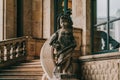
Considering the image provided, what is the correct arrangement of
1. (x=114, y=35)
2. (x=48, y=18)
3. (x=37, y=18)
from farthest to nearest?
(x=37, y=18)
(x=48, y=18)
(x=114, y=35)

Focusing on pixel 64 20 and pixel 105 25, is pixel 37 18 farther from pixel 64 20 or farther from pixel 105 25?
pixel 64 20

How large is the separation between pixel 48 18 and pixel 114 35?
5.86 m

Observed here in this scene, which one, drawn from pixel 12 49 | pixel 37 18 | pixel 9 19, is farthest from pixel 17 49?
pixel 37 18

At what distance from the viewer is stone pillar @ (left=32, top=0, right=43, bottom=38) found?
17.8m

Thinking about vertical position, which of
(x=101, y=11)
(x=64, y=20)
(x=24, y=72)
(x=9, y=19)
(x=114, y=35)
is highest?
(x=101, y=11)

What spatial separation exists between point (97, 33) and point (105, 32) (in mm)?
666

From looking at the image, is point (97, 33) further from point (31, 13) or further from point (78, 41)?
point (31, 13)

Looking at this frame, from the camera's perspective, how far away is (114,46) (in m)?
11.9

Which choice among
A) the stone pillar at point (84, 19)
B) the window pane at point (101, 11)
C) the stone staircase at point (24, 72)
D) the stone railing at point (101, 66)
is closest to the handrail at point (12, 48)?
the stone staircase at point (24, 72)

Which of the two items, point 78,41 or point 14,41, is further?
point 14,41

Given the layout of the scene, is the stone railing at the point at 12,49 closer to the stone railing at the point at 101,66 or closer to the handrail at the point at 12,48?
the handrail at the point at 12,48

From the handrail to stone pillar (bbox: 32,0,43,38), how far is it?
2021 millimetres

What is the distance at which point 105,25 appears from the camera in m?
12.6

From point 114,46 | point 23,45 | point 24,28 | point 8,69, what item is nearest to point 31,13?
point 24,28
